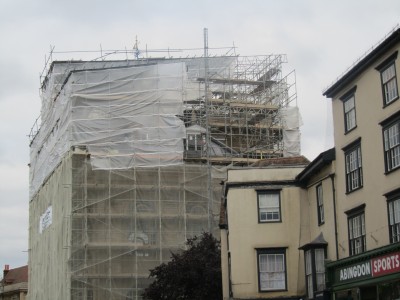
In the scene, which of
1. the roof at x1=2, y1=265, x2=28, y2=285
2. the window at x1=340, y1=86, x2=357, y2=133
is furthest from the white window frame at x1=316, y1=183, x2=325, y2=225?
the roof at x1=2, y1=265, x2=28, y2=285

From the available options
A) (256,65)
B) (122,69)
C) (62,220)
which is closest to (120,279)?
(62,220)

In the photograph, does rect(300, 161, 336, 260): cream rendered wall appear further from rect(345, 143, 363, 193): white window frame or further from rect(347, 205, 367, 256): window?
rect(347, 205, 367, 256): window

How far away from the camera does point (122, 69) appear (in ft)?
171

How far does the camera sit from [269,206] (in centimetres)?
3638

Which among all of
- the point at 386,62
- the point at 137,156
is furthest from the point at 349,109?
the point at 137,156

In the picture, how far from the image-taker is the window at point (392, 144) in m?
26.2

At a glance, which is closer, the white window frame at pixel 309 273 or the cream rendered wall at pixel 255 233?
the white window frame at pixel 309 273

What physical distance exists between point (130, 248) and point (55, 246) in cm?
727

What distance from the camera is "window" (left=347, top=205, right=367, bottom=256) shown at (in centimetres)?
2862

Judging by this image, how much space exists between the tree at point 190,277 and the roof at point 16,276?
64973mm

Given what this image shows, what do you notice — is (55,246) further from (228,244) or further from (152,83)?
(228,244)

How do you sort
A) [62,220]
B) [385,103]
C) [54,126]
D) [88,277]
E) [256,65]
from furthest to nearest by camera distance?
[256,65] → [54,126] → [62,220] → [88,277] → [385,103]

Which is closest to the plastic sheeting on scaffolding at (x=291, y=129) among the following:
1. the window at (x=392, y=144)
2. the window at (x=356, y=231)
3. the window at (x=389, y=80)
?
the window at (x=356, y=231)

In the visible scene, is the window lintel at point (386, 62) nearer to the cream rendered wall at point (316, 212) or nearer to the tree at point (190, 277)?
the cream rendered wall at point (316, 212)
